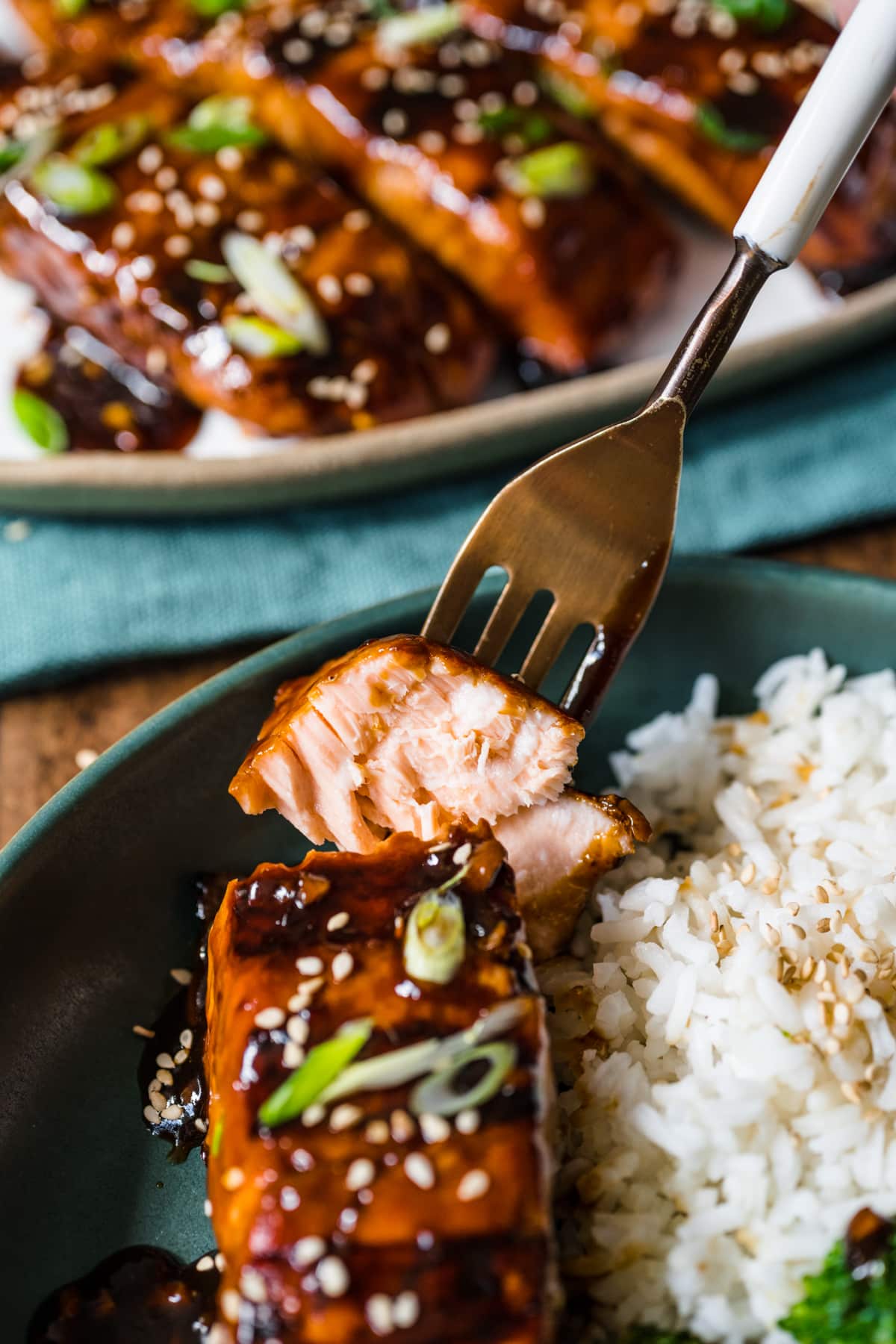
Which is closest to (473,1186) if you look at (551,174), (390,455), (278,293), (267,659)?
(267,659)

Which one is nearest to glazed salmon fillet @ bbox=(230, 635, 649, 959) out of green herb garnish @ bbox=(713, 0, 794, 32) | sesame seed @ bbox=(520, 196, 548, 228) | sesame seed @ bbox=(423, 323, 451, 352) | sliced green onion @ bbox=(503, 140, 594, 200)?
sesame seed @ bbox=(423, 323, 451, 352)

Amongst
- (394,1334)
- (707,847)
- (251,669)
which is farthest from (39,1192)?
(707,847)

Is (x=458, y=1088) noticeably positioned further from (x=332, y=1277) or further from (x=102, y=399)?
(x=102, y=399)

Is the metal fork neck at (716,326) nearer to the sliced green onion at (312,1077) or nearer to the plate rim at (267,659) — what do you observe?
the plate rim at (267,659)

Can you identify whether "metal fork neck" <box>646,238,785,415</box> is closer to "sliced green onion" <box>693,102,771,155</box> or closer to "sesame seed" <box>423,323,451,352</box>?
"sesame seed" <box>423,323,451,352</box>

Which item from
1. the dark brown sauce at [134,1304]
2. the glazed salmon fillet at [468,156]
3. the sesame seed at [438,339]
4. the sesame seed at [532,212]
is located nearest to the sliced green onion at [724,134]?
the glazed salmon fillet at [468,156]
